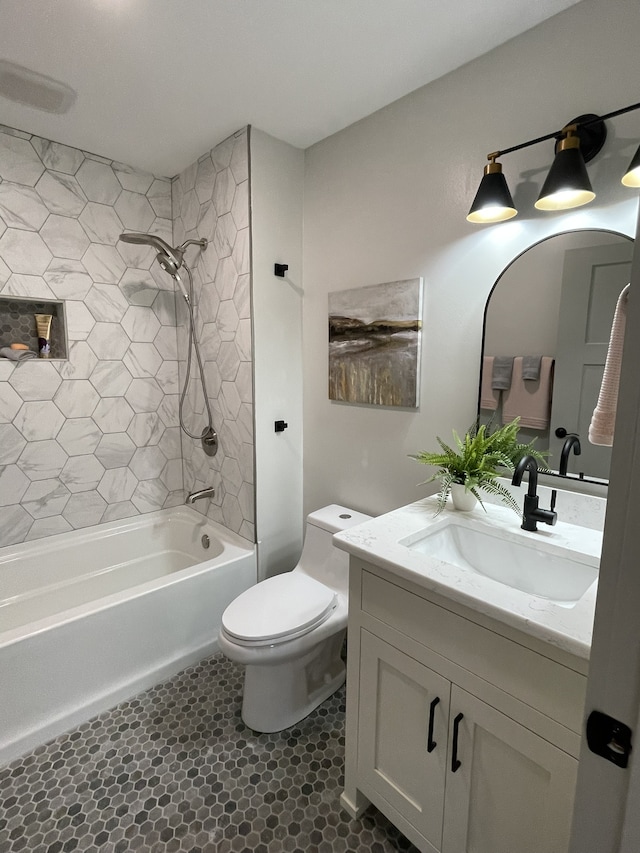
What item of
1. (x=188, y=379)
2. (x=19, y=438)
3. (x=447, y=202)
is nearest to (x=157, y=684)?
(x=19, y=438)

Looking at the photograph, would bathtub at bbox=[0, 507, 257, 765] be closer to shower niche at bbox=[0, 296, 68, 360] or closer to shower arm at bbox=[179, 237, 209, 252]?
shower niche at bbox=[0, 296, 68, 360]

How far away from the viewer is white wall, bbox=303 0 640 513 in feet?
4.14

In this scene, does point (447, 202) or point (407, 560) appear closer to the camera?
point (407, 560)

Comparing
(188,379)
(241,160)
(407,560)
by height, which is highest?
(241,160)

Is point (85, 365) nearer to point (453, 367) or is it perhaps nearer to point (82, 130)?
point (82, 130)

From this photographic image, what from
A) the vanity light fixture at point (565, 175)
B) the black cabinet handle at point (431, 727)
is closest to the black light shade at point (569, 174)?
the vanity light fixture at point (565, 175)

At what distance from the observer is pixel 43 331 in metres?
2.24

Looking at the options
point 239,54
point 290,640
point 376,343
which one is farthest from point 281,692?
point 239,54

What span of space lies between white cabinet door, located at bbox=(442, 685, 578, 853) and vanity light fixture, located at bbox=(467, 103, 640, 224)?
1372 mm

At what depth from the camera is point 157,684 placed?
6.31ft

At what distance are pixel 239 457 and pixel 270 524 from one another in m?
0.40

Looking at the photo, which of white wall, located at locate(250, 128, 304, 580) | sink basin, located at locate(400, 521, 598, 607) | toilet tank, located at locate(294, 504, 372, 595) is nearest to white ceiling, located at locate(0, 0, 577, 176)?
white wall, located at locate(250, 128, 304, 580)

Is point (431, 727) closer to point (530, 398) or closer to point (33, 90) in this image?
point (530, 398)

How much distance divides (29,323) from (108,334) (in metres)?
0.37
